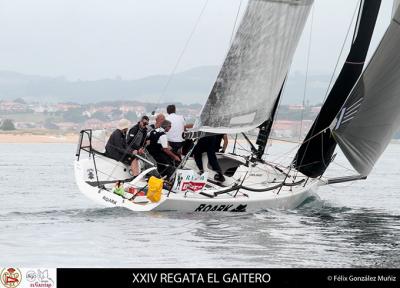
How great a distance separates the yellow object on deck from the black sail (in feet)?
10.5

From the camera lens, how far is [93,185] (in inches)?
506

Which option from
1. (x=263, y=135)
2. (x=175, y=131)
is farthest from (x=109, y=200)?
(x=263, y=135)

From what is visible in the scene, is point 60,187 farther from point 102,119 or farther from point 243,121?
point 102,119

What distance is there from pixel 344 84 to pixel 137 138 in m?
3.40

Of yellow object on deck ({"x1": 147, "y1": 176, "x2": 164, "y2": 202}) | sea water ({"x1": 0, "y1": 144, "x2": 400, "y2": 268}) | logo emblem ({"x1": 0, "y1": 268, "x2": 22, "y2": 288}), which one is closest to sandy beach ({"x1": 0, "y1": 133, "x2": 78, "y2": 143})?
sea water ({"x1": 0, "y1": 144, "x2": 400, "y2": 268})

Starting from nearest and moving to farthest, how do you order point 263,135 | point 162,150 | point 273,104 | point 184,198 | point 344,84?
1. point 184,198
2. point 162,150
3. point 344,84
4. point 273,104
5. point 263,135

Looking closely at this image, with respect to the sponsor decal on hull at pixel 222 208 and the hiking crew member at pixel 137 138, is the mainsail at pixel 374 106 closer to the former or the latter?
the sponsor decal on hull at pixel 222 208

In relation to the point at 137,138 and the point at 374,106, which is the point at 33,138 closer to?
the point at 137,138

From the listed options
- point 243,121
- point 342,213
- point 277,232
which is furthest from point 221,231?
point 342,213

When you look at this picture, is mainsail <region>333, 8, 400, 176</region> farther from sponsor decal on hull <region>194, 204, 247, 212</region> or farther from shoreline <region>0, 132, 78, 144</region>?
shoreline <region>0, 132, 78, 144</region>

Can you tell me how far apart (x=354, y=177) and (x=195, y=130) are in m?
3.14

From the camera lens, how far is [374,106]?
13.8 m

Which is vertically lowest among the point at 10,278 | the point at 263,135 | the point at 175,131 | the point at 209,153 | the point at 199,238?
the point at 199,238

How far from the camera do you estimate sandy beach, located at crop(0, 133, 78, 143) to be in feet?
267
